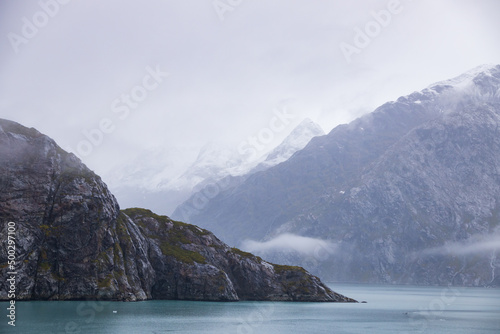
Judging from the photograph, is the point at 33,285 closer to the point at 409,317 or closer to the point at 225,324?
the point at 225,324

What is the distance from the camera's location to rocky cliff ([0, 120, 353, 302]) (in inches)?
5477

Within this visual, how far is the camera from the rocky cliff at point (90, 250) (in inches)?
5477
